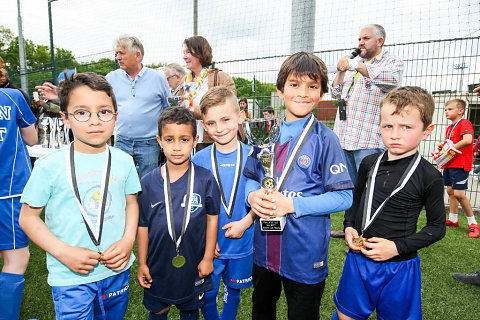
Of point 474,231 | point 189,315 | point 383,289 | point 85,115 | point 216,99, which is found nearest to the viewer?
point 85,115

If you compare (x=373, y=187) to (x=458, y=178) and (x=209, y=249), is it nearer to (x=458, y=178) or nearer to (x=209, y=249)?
(x=209, y=249)

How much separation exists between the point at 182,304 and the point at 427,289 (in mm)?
2515

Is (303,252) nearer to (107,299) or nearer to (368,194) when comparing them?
(368,194)

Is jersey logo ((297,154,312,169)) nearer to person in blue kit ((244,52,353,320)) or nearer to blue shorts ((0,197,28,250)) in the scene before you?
person in blue kit ((244,52,353,320))

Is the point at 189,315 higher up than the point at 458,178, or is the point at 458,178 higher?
the point at 458,178

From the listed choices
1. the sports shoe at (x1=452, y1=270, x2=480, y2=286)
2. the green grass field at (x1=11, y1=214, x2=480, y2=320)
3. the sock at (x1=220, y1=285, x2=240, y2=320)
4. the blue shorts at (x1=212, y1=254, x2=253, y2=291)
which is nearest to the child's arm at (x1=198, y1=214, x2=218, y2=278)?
the blue shorts at (x1=212, y1=254, x2=253, y2=291)

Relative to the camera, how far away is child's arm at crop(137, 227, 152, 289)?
5.48 feet

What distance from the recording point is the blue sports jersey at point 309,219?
144 centimetres

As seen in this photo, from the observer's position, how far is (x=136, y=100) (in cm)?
337

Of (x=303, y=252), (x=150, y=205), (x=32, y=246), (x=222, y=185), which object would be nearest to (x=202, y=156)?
(x=222, y=185)

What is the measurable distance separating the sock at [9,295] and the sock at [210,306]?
1.33 m

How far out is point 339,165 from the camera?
4.67ft

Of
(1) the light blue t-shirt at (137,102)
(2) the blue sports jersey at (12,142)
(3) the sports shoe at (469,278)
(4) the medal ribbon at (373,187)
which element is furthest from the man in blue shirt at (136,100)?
(3) the sports shoe at (469,278)

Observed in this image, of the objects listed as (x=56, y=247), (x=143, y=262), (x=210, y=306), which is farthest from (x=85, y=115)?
(x=210, y=306)
